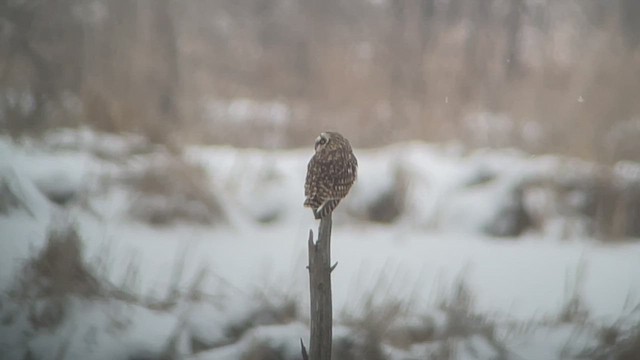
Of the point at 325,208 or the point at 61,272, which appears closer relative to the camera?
the point at 325,208

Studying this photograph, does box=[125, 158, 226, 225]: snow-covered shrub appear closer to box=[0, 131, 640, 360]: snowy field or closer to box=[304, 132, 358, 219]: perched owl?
box=[0, 131, 640, 360]: snowy field

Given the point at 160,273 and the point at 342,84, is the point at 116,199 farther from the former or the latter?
the point at 342,84

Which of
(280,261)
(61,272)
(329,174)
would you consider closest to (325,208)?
(329,174)

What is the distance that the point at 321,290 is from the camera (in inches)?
81.0

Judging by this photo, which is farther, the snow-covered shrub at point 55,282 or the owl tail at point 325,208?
the snow-covered shrub at point 55,282

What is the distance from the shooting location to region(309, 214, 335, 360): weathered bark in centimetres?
201

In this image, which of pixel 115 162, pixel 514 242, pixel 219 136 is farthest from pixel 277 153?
pixel 514 242

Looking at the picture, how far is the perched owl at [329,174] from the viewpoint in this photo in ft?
6.64

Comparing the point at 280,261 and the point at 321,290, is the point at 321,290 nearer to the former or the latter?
the point at 321,290

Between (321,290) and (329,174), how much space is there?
313mm

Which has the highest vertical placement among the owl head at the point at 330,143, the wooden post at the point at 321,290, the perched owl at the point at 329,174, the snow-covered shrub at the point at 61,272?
the owl head at the point at 330,143

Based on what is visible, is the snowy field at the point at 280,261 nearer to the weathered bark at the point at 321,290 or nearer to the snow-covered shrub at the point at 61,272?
the snow-covered shrub at the point at 61,272

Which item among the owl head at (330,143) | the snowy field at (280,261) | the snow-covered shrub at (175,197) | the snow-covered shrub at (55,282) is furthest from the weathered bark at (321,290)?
the snow-covered shrub at (55,282)

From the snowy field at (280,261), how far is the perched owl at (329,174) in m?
0.44
